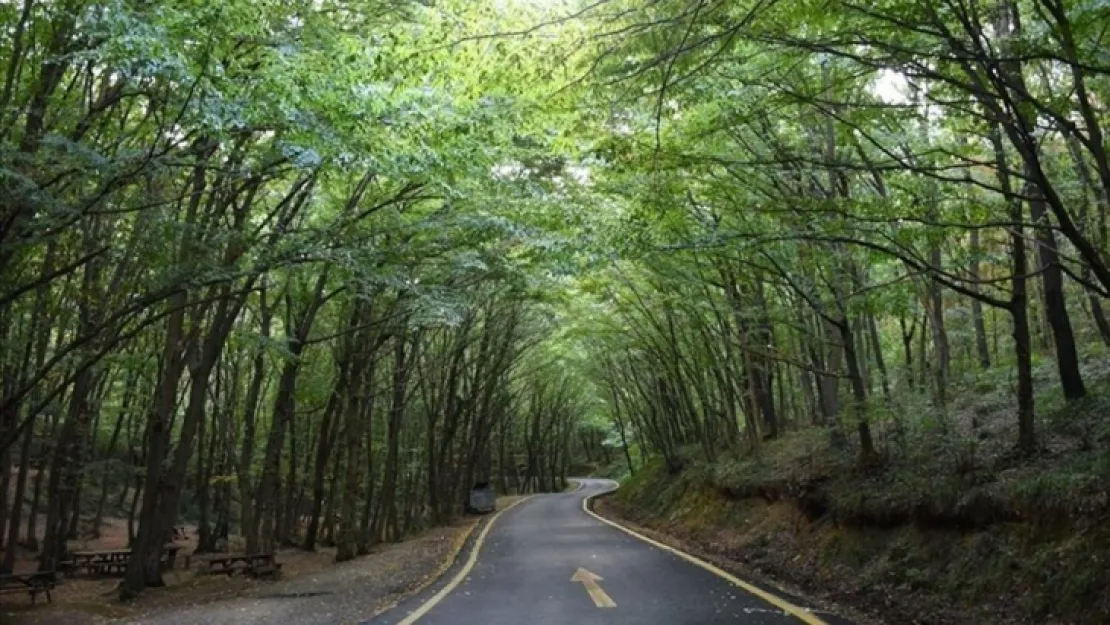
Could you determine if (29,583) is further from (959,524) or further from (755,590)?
(959,524)

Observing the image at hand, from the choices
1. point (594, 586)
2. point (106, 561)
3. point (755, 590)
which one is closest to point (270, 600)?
point (594, 586)

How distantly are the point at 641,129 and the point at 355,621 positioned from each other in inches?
255

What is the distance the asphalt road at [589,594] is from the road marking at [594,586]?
1 centimetres

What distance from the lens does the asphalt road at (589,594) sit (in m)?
7.35

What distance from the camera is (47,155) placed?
6.89 metres

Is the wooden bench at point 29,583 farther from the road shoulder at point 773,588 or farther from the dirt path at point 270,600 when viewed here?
the road shoulder at point 773,588

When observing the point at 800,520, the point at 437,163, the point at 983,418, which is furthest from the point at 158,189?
the point at 983,418

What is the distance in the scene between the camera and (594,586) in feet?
31.2

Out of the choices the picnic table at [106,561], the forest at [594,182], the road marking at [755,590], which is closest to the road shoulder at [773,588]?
the road marking at [755,590]

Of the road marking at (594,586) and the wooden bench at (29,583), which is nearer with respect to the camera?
the road marking at (594,586)

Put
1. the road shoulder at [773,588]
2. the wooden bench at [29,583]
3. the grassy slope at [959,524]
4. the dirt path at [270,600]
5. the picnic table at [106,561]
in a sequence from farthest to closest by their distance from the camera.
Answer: the picnic table at [106,561] → the wooden bench at [29,583] → the dirt path at [270,600] → the road shoulder at [773,588] → the grassy slope at [959,524]

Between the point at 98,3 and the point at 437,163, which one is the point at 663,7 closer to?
the point at 437,163

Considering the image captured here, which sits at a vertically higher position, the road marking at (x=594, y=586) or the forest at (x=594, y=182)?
the forest at (x=594, y=182)

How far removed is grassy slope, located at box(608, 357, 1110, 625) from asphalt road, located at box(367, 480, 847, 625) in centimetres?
114
